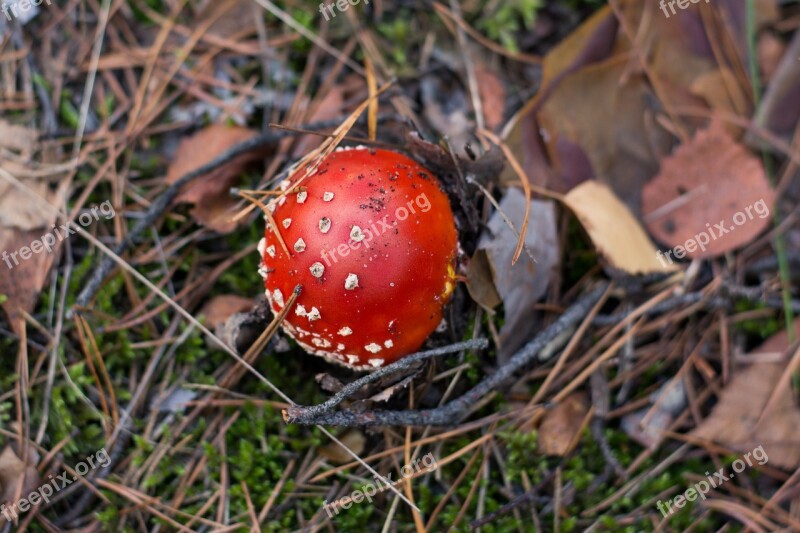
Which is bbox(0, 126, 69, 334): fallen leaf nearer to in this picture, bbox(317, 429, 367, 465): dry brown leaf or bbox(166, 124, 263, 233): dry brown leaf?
bbox(166, 124, 263, 233): dry brown leaf

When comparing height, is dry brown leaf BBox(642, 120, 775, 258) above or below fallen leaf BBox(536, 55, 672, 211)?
below

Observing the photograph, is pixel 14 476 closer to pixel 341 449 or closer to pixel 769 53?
pixel 341 449

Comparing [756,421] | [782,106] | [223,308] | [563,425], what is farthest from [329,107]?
[756,421]

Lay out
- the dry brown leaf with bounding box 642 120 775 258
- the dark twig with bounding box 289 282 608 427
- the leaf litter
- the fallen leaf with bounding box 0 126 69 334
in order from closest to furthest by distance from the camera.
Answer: the dark twig with bounding box 289 282 608 427 → the leaf litter → the fallen leaf with bounding box 0 126 69 334 → the dry brown leaf with bounding box 642 120 775 258

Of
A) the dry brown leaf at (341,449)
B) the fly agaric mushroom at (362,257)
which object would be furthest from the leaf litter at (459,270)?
the fly agaric mushroom at (362,257)

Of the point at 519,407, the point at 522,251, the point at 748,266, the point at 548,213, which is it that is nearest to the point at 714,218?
the point at 748,266

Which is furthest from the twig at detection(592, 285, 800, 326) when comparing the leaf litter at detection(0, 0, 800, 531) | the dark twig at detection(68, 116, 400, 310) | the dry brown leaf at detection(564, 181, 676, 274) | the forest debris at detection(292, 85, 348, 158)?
the forest debris at detection(292, 85, 348, 158)

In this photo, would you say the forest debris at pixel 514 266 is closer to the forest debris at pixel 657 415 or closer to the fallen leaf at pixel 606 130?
the fallen leaf at pixel 606 130
